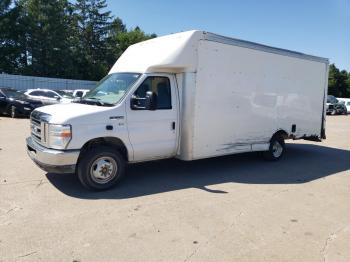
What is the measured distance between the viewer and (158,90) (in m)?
7.11

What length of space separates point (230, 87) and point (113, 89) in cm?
267

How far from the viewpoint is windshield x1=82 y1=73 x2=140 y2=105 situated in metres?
6.72

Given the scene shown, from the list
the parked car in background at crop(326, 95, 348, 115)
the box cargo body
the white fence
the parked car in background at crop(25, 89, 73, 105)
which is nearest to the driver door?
the box cargo body

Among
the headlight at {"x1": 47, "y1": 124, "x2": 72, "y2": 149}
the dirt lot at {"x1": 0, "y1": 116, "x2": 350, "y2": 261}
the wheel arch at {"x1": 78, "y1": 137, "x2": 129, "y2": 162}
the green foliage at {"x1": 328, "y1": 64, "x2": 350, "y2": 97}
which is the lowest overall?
the dirt lot at {"x1": 0, "y1": 116, "x2": 350, "y2": 261}

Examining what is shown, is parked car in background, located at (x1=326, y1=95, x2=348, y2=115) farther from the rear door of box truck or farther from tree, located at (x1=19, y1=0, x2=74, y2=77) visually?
tree, located at (x1=19, y1=0, x2=74, y2=77)

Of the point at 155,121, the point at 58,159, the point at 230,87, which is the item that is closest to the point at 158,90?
the point at 155,121

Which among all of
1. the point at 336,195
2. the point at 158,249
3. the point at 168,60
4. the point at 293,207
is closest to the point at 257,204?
the point at 293,207

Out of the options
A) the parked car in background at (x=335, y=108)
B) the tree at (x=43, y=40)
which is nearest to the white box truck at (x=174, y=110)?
the parked car in background at (x=335, y=108)

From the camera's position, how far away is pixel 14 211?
535cm

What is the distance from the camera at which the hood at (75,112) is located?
5983mm

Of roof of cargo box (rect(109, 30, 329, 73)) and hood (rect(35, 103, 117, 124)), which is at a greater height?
roof of cargo box (rect(109, 30, 329, 73))

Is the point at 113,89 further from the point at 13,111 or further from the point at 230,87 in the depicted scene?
the point at 13,111

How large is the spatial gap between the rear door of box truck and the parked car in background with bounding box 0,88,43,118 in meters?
13.8

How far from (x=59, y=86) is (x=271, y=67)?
2507 centimetres
